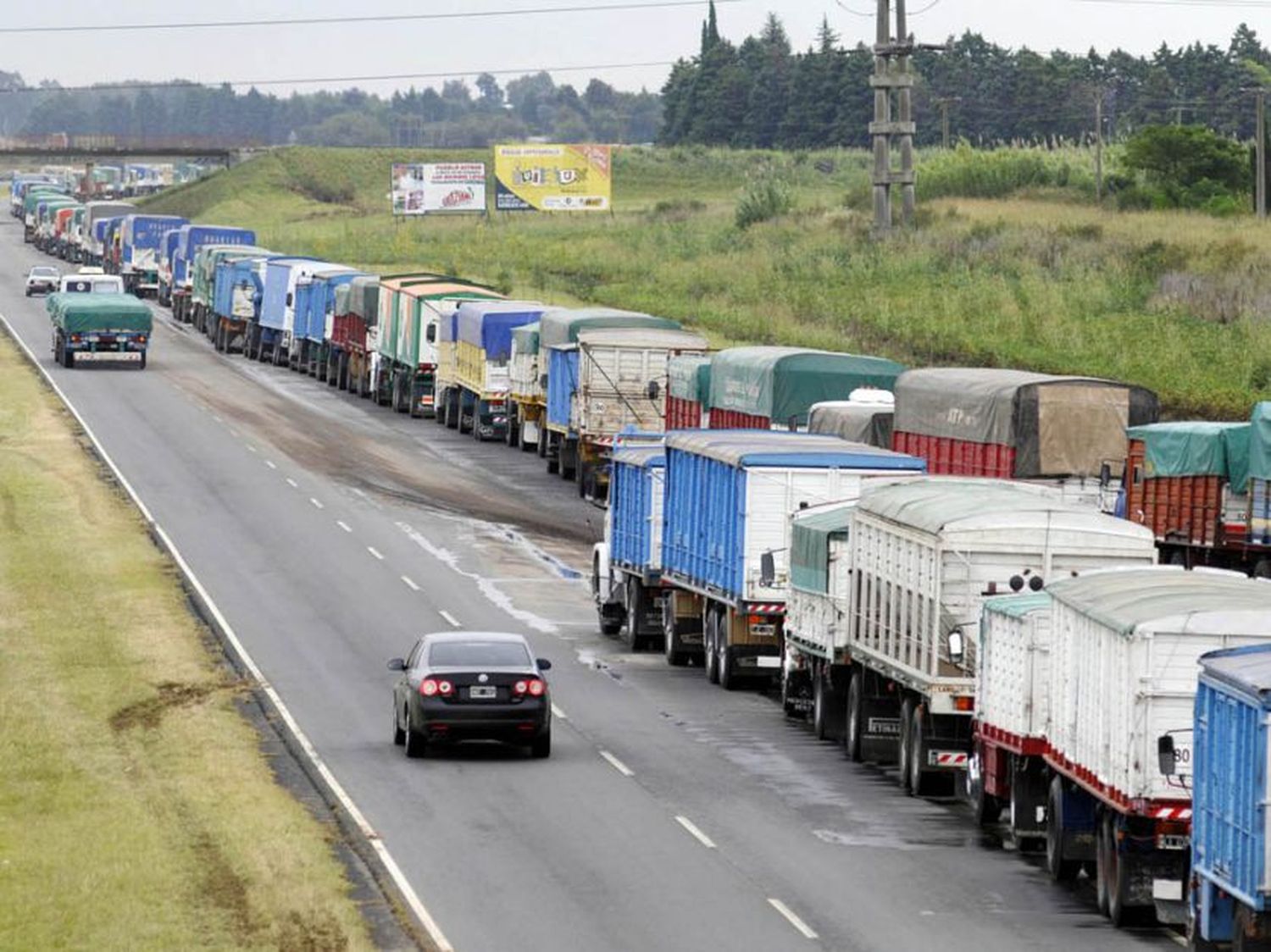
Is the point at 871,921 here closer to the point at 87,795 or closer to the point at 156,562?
the point at 87,795

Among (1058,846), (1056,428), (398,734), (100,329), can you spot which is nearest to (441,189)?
(100,329)

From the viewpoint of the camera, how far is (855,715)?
32.5m

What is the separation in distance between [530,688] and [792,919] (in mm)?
8628

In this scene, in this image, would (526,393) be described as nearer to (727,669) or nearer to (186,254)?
(727,669)

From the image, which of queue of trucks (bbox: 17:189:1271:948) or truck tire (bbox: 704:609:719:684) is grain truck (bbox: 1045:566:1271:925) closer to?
queue of trucks (bbox: 17:189:1271:948)

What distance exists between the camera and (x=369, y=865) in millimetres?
25062

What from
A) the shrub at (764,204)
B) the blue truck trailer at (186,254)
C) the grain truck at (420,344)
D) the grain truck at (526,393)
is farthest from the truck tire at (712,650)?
the shrub at (764,204)

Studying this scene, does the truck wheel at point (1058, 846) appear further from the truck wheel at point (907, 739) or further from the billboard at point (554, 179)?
the billboard at point (554, 179)

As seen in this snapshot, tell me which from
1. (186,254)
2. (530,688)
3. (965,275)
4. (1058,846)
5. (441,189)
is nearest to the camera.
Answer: (1058,846)

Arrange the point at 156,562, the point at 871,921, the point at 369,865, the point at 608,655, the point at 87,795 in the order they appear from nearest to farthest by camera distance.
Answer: the point at 871,921
the point at 369,865
the point at 87,795
the point at 608,655
the point at 156,562

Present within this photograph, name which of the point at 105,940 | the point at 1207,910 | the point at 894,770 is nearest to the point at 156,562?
the point at 894,770

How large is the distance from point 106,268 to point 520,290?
3820cm

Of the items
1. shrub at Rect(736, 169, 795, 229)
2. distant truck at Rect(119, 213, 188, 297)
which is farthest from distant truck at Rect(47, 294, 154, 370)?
shrub at Rect(736, 169, 795, 229)

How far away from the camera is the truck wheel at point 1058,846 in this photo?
2475 centimetres
